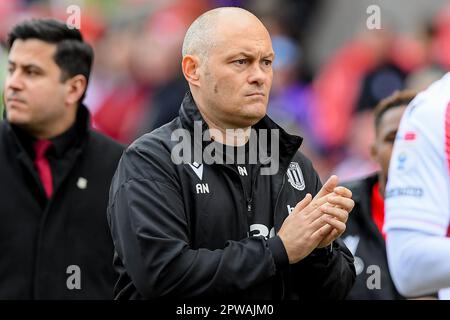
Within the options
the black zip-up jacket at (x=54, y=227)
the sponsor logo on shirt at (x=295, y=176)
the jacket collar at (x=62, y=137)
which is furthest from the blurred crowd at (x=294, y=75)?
the sponsor logo on shirt at (x=295, y=176)

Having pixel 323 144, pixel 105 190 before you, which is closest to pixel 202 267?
pixel 105 190

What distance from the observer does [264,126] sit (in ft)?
15.7

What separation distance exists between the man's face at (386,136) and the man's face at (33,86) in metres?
1.79

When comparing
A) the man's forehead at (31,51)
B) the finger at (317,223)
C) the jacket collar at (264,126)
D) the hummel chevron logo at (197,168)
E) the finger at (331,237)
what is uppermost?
the man's forehead at (31,51)

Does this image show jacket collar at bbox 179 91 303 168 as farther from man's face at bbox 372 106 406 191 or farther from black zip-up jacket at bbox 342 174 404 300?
man's face at bbox 372 106 406 191

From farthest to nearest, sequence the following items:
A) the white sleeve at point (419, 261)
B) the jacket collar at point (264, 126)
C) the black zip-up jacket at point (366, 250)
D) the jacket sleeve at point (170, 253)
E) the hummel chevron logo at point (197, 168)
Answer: the black zip-up jacket at point (366, 250)
the jacket collar at point (264, 126)
the hummel chevron logo at point (197, 168)
the jacket sleeve at point (170, 253)
the white sleeve at point (419, 261)

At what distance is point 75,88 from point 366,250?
200 cm

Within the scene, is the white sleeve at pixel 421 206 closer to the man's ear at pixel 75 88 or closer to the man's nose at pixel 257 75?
the man's nose at pixel 257 75

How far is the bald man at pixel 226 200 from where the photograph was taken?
14.2 feet

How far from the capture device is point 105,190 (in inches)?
251

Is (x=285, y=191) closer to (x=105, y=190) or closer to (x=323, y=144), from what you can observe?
(x=105, y=190)

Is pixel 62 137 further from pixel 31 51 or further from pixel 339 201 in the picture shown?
pixel 339 201

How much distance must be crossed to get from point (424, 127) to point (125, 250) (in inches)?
46.2

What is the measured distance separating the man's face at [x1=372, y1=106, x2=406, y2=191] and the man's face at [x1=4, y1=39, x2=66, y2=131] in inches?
70.3
